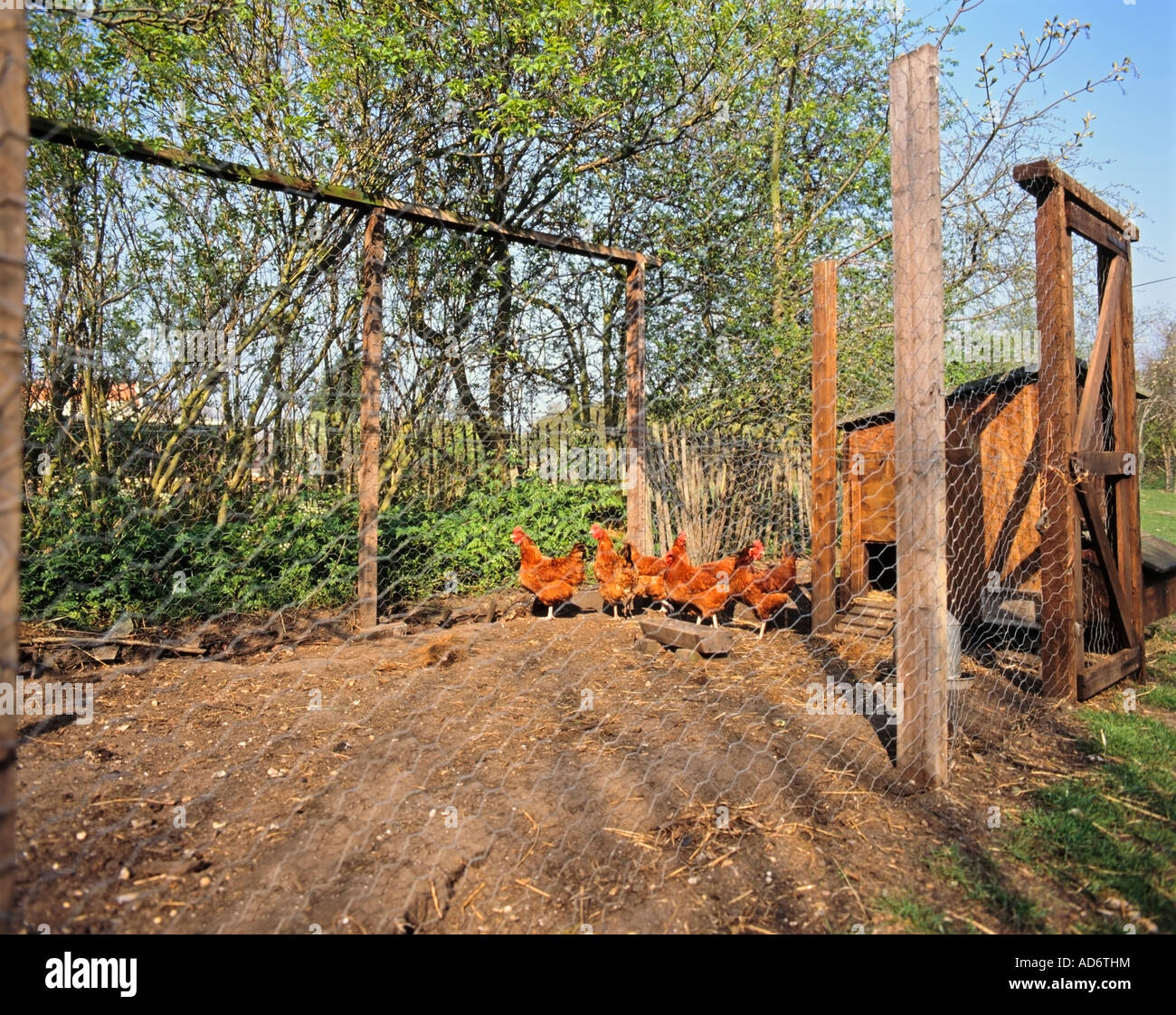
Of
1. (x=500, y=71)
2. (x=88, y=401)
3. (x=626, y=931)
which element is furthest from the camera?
(x=500, y=71)

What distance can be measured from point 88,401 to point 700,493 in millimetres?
4548

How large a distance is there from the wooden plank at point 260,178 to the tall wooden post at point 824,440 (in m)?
1.78

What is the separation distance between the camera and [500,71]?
525cm

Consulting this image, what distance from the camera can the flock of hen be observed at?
4160mm

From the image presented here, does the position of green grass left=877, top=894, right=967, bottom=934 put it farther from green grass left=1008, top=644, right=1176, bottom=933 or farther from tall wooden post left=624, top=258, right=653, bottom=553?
tall wooden post left=624, top=258, right=653, bottom=553

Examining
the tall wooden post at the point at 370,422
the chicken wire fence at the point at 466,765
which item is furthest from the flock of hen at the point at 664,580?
the tall wooden post at the point at 370,422

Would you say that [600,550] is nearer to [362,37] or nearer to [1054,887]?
[1054,887]

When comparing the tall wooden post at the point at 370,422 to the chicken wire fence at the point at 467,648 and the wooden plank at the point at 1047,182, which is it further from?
the wooden plank at the point at 1047,182

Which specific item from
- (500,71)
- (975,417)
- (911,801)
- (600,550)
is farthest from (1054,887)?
(500,71)

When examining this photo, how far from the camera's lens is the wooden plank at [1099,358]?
11.2ft

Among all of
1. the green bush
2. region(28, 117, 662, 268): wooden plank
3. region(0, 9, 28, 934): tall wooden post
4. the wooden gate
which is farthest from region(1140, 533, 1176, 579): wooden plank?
region(0, 9, 28, 934): tall wooden post

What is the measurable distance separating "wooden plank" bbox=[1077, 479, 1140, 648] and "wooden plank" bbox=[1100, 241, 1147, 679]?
4 cm

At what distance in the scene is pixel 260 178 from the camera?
3.58 meters
